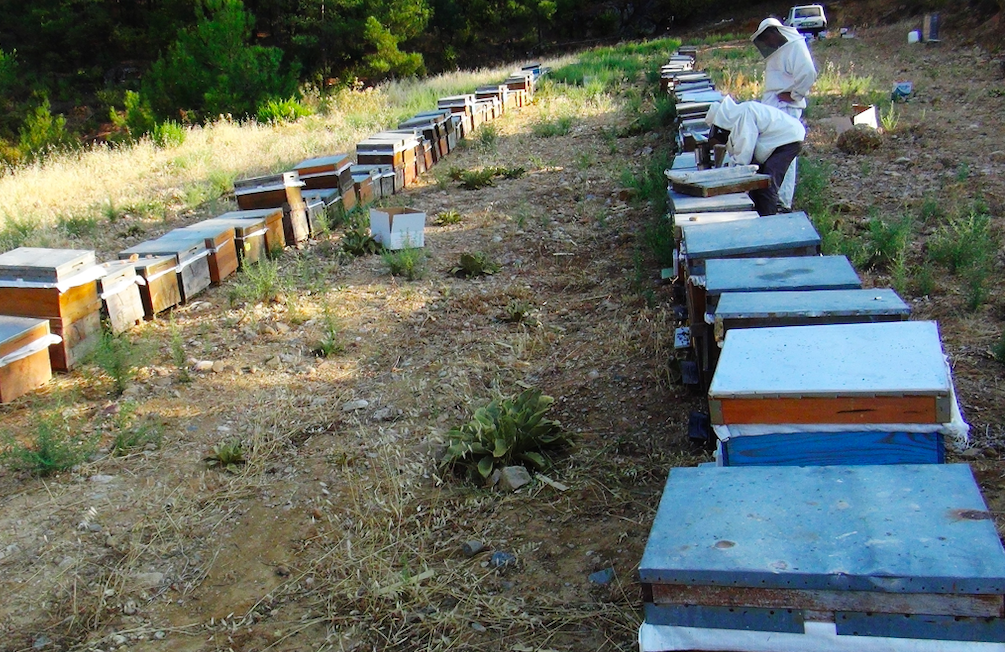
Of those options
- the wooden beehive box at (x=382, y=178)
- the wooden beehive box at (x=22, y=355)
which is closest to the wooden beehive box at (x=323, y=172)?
the wooden beehive box at (x=382, y=178)

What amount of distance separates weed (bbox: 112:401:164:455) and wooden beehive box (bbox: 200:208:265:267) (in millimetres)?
2050

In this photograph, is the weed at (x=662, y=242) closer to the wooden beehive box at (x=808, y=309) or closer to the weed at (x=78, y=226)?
the wooden beehive box at (x=808, y=309)

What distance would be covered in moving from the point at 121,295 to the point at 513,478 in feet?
9.81

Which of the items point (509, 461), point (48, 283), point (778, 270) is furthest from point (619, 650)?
point (48, 283)

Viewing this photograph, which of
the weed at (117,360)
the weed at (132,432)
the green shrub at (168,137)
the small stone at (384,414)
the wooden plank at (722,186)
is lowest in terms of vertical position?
the small stone at (384,414)

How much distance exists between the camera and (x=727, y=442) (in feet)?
7.98

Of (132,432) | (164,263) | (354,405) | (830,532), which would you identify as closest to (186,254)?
(164,263)

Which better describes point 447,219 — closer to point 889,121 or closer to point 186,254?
point 186,254

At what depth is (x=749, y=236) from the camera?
3.81 metres

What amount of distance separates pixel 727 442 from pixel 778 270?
1171 millimetres

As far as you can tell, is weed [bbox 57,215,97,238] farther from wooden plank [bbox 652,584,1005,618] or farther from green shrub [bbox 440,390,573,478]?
wooden plank [bbox 652,584,1005,618]

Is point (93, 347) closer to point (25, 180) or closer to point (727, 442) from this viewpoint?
point (727, 442)

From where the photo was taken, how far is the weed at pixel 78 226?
745 centimetres

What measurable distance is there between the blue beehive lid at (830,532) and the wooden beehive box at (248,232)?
181 inches
